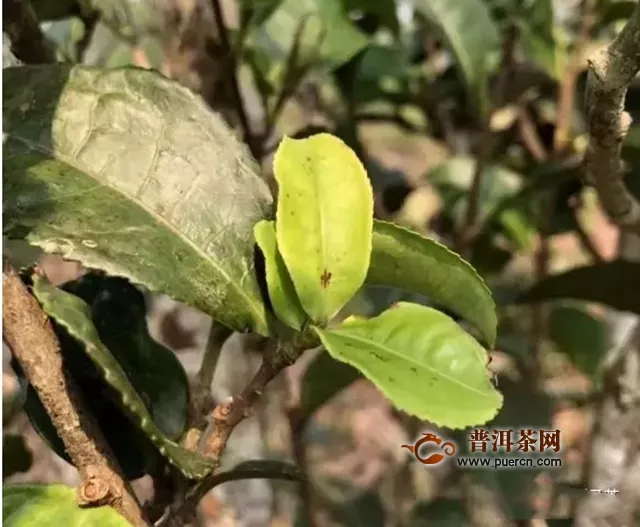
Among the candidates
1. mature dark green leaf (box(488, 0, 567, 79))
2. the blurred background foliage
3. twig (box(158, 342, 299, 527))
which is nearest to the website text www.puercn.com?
the blurred background foliage

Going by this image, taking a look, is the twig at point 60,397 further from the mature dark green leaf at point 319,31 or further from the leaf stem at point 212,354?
the mature dark green leaf at point 319,31

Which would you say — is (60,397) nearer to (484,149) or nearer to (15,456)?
(15,456)

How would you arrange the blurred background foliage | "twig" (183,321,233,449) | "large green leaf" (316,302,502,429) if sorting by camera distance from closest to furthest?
1. "large green leaf" (316,302,502,429)
2. "twig" (183,321,233,449)
3. the blurred background foliage

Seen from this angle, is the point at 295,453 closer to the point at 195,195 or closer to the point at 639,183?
the point at 639,183

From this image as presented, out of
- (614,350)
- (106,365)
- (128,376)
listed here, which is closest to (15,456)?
(128,376)

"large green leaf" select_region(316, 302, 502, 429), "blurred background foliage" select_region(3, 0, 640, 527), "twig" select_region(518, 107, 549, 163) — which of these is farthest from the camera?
"twig" select_region(518, 107, 549, 163)

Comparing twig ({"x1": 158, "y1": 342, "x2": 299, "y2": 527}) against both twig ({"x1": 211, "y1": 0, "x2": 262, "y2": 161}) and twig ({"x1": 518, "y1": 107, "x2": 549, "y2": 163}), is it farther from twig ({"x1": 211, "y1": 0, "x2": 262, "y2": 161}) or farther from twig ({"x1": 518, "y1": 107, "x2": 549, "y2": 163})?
twig ({"x1": 518, "y1": 107, "x2": 549, "y2": 163})

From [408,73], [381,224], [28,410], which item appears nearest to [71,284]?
[28,410]
